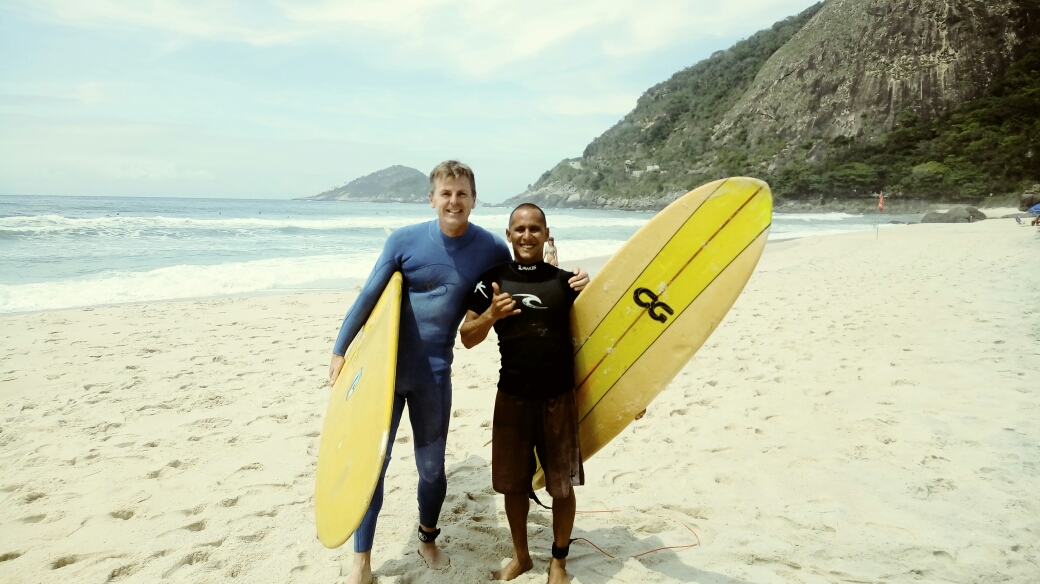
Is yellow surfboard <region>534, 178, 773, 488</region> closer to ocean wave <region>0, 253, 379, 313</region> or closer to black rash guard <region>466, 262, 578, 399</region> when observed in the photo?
black rash guard <region>466, 262, 578, 399</region>

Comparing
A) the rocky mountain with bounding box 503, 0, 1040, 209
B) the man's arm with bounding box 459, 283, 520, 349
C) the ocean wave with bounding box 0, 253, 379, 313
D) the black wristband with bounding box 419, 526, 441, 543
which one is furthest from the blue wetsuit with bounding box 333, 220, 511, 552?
the rocky mountain with bounding box 503, 0, 1040, 209

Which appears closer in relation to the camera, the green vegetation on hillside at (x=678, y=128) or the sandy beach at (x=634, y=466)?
the sandy beach at (x=634, y=466)

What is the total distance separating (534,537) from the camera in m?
2.45

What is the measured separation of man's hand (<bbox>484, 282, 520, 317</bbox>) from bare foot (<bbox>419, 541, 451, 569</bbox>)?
1079mm

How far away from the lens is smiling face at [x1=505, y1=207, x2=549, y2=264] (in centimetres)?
192

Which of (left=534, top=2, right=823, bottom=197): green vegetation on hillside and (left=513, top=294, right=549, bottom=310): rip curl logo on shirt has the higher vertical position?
(left=534, top=2, right=823, bottom=197): green vegetation on hillside

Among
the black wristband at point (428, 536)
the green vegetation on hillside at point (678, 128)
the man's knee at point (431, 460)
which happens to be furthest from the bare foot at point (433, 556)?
the green vegetation on hillside at point (678, 128)

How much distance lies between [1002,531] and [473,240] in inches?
102

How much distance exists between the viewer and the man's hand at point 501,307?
1.84 meters

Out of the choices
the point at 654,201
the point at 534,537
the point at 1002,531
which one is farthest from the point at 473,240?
the point at 654,201

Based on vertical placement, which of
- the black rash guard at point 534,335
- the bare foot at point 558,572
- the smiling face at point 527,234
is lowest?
the bare foot at point 558,572

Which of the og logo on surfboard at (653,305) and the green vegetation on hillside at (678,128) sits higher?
the green vegetation on hillside at (678,128)

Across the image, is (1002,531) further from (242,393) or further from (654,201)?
(654,201)

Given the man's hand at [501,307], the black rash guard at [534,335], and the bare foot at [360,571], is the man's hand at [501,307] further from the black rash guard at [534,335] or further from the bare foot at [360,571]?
the bare foot at [360,571]
